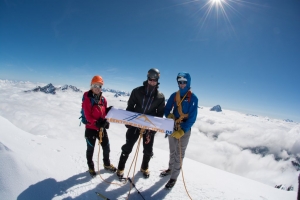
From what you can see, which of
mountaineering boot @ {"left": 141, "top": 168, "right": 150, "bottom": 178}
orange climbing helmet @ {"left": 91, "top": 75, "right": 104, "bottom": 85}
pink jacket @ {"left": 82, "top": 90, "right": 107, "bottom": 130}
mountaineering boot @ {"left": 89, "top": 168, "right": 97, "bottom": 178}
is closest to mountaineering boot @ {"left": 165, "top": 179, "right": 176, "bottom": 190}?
mountaineering boot @ {"left": 141, "top": 168, "right": 150, "bottom": 178}

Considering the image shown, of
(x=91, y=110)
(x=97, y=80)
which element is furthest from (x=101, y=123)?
(x=97, y=80)

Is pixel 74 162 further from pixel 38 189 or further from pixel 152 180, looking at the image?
pixel 152 180

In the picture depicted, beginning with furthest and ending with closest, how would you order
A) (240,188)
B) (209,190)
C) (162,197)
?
(240,188) → (209,190) → (162,197)

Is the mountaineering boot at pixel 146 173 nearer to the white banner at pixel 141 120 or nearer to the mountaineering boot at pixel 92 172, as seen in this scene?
the mountaineering boot at pixel 92 172

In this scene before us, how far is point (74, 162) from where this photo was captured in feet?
21.1

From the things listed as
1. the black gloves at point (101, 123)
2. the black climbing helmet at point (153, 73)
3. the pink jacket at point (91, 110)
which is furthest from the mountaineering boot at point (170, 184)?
the black climbing helmet at point (153, 73)

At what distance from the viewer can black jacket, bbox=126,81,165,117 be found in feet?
18.1

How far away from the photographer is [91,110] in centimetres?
536

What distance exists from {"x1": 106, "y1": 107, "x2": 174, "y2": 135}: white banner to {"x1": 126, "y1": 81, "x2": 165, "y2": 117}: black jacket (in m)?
0.27

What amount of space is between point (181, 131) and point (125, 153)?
2230mm

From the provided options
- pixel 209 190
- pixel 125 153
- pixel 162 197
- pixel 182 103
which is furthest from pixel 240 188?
pixel 125 153

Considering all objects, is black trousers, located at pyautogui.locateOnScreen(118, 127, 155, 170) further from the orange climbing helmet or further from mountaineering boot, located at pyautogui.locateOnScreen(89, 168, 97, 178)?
the orange climbing helmet

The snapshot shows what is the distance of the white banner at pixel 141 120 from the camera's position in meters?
5.14

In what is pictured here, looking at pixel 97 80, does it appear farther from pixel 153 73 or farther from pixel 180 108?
pixel 180 108
